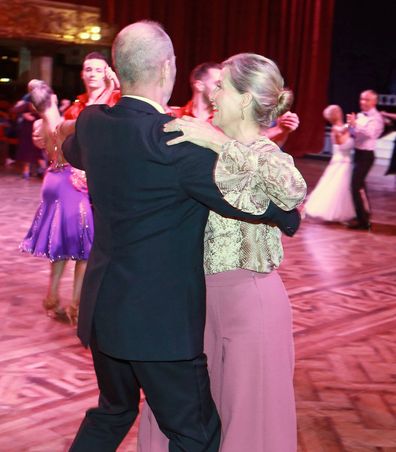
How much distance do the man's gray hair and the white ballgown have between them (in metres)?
6.18

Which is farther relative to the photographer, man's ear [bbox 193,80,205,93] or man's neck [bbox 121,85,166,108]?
man's ear [bbox 193,80,205,93]

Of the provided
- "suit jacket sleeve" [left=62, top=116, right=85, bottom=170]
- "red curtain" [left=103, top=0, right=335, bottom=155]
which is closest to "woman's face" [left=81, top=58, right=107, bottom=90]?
"suit jacket sleeve" [left=62, top=116, right=85, bottom=170]

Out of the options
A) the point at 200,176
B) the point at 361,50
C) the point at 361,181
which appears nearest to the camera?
the point at 200,176

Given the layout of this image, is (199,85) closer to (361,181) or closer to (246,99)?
(246,99)

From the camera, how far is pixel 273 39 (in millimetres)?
13922

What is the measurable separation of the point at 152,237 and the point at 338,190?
626cm

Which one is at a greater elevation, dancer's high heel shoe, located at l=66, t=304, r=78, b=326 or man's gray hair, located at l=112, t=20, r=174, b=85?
man's gray hair, located at l=112, t=20, r=174, b=85

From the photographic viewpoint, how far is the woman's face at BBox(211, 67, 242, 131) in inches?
81.8

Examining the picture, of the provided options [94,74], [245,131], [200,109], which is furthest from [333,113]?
[245,131]

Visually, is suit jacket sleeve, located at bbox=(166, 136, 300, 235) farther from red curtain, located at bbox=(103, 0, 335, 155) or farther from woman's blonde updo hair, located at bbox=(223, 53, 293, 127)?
red curtain, located at bbox=(103, 0, 335, 155)

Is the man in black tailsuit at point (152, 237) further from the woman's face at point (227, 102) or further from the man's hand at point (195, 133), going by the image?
the woman's face at point (227, 102)

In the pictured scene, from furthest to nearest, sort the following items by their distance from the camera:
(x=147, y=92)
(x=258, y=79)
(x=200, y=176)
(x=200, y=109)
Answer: (x=200, y=109) → (x=258, y=79) → (x=147, y=92) → (x=200, y=176)

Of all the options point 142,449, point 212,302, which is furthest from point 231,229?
point 142,449

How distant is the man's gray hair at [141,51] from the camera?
184 cm
